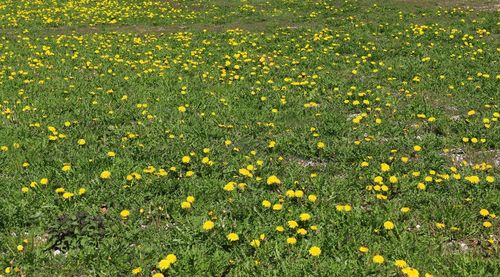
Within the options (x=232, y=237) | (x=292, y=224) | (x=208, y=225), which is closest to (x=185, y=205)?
(x=208, y=225)

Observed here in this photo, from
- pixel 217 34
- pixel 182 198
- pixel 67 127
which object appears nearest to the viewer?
pixel 182 198

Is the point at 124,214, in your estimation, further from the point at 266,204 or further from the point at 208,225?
the point at 266,204

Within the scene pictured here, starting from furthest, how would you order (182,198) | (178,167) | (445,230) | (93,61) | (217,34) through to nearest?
(217,34) → (93,61) → (178,167) → (182,198) → (445,230)

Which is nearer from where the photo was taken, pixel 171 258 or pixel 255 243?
pixel 171 258

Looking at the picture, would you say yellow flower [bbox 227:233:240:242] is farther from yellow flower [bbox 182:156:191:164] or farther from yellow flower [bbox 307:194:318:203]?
yellow flower [bbox 182:156:191:164]

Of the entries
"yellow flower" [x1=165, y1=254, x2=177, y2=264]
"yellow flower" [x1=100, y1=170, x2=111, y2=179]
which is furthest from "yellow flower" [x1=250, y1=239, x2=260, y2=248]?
"yellow flower" [x1=100, y1=170, x2=111, y2=179]

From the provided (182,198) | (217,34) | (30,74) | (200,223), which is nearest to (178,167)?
(182,198)

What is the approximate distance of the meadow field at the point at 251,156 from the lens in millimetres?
4613

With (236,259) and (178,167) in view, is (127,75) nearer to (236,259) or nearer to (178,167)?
(178,167)

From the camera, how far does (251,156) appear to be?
6621mm

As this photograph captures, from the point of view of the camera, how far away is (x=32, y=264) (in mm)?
4496

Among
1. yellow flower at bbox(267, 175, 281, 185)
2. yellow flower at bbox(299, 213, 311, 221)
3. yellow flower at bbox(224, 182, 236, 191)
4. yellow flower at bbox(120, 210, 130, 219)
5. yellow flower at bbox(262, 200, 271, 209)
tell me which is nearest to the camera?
yellow flower at bbox(299, 213, 311, 221)

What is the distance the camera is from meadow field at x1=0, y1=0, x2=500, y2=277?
4613 mm

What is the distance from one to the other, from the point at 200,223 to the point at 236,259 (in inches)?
29.5
